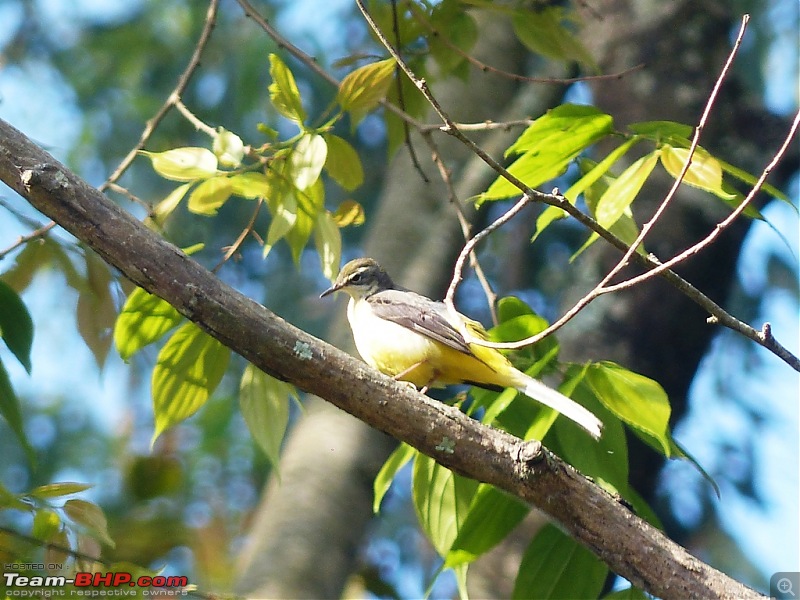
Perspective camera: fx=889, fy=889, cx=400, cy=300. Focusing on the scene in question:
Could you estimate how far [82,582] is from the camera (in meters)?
2.94

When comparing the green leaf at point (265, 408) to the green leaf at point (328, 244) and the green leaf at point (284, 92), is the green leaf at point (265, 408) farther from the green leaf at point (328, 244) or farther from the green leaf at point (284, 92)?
the green leaf at point (284, 92)

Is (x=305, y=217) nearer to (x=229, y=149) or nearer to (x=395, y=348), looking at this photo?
(x=229, y=149)

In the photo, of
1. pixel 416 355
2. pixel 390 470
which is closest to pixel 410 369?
pixel 416 355

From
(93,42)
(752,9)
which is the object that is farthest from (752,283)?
(93,42)

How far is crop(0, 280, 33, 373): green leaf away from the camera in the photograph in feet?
10.6

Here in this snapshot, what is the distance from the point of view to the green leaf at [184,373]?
3.42m

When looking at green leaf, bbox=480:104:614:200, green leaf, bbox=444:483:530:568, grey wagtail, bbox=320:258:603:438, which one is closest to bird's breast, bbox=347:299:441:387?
grey wagtail, bbox=320:258:603:438

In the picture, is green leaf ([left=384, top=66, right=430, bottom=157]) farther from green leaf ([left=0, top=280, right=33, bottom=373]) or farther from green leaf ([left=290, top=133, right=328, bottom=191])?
green leaf ([left=0, top=280, right=33, bottom=373])

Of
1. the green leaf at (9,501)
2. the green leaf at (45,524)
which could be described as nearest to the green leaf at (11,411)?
the green leaf at (45,524)

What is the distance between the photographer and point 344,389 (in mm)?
2801

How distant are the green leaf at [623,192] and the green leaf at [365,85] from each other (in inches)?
36.8

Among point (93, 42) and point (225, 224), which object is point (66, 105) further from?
point (225, 224)

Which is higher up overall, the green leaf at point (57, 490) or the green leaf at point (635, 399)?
the green leaf at point (635, 399)

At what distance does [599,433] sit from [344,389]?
94cm
